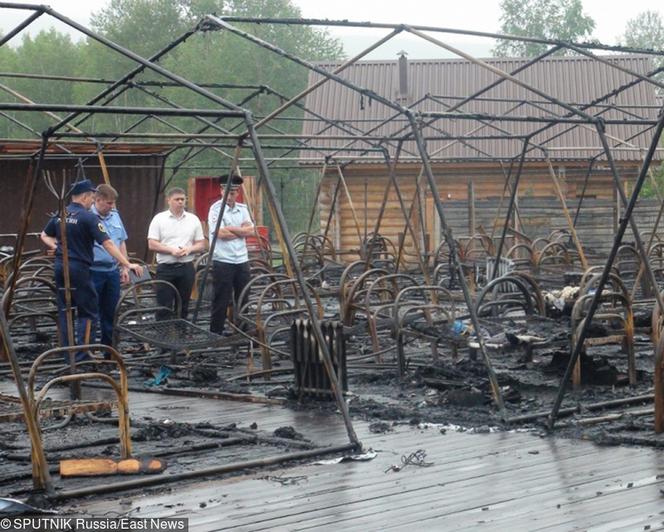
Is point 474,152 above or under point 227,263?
above

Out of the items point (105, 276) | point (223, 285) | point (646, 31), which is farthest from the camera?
point (646, 31)

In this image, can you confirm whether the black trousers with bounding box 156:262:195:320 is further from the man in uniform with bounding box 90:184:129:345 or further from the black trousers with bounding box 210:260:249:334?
the man in uniform with bounding box 90:184:129:345

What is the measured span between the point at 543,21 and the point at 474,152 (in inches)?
1206

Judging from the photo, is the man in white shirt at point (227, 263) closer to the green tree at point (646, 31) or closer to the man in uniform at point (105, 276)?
the man in uniform at point (105, 276)

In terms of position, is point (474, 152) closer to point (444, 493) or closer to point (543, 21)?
point (444, 493)

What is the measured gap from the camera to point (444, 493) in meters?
6.54

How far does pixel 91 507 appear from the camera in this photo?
20.5 ft

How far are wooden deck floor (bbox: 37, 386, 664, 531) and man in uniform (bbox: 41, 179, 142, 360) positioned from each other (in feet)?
12.6

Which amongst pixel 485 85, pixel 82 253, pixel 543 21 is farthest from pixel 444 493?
pixel 543 21

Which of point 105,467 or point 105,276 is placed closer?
point 105,467

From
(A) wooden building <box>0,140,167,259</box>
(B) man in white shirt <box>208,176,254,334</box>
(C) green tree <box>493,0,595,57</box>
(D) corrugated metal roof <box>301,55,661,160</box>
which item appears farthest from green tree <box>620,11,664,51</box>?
(B) man in white shirt <box>208,176,254,334</box>

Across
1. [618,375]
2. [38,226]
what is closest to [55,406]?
[618,375]

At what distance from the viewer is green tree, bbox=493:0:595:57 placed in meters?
59.5

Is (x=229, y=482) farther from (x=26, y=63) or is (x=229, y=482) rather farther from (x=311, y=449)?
(x=26, y=63)
